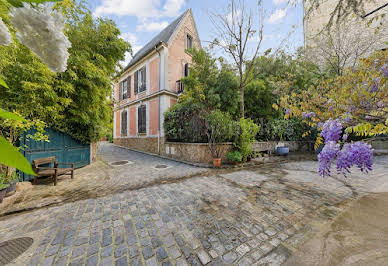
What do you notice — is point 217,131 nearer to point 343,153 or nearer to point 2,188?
point 343,153

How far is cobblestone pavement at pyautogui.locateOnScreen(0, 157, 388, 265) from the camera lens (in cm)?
188

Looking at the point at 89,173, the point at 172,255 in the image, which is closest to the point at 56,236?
the point at 172,255

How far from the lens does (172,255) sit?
74.3 inches

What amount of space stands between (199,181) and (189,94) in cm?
490

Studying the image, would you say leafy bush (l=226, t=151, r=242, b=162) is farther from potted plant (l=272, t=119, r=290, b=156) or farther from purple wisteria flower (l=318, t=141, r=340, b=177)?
purple wisteria flower (l=318, t=141, r=340, b=177)

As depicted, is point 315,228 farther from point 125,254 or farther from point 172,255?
point 125,254

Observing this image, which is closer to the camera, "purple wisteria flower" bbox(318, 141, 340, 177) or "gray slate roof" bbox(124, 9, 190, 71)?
"purple wisteria flower" bbox(318, 141, 340, 177)

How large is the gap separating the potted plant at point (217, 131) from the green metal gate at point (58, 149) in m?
5.15

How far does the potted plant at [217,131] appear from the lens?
6648 millimetres

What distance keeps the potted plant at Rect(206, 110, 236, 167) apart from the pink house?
3.42 m

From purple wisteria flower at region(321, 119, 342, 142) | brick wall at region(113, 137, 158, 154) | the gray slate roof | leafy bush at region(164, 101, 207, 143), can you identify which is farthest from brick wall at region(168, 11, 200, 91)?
purple wisteria flower at region(321, 119, 342, 142)

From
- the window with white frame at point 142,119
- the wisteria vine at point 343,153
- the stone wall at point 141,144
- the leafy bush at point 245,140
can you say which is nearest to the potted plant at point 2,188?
the wisteria vine at point 343,153

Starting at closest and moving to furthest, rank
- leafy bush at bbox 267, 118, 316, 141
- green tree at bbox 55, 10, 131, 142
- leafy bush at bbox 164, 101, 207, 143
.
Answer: green tree at bbox 55, 10, 131, 142
leafy bush at bbox 164, 101, 207, 143
leafy bush at bbox 267, 118, 316, 141

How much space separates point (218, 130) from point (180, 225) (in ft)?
15.5
